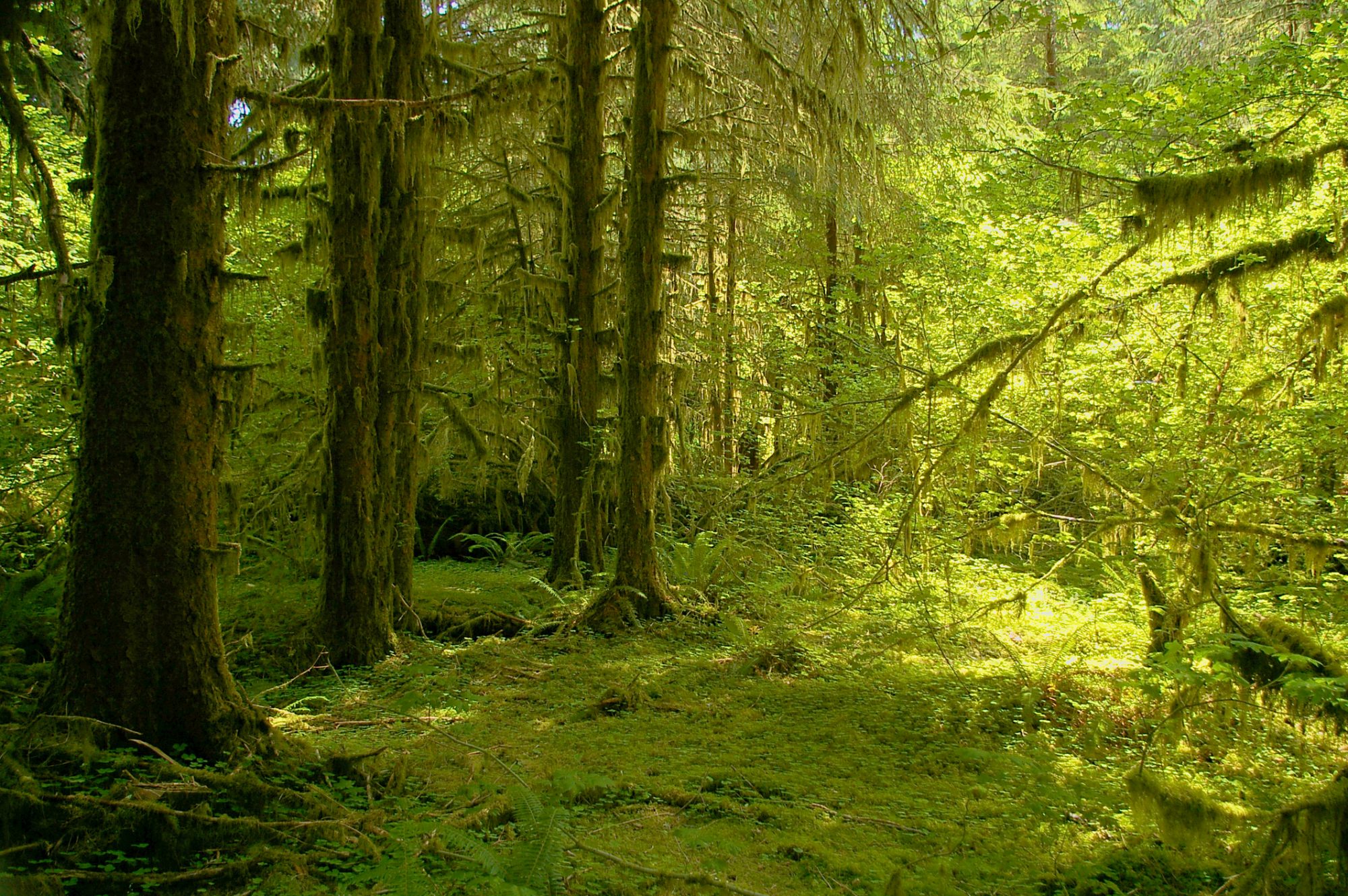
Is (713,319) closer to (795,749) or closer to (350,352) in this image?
(350,352)

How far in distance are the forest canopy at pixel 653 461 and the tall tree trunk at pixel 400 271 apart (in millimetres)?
47

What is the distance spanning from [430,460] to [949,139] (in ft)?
25.1

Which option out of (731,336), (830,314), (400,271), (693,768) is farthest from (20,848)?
(830,314)

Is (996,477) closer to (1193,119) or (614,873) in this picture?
(1193,119)

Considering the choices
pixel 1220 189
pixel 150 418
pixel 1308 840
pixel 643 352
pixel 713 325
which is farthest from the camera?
pixel 713 325

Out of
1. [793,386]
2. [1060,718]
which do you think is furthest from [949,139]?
[1060,718]

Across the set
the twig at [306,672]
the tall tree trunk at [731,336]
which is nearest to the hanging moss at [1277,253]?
the tall tree trunk at [731,336]

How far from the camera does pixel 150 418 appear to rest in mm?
3805

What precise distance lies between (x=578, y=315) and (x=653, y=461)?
2593 millimetres

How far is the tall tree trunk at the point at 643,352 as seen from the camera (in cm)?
855

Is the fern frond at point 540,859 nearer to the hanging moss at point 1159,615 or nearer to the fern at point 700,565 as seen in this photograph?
the hanging moss at point 1159,615

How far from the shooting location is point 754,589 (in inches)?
379

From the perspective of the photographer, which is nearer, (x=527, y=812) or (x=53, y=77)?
(x=527, y=812)

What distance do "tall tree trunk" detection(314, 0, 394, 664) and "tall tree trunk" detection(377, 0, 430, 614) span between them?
22 centimetres
